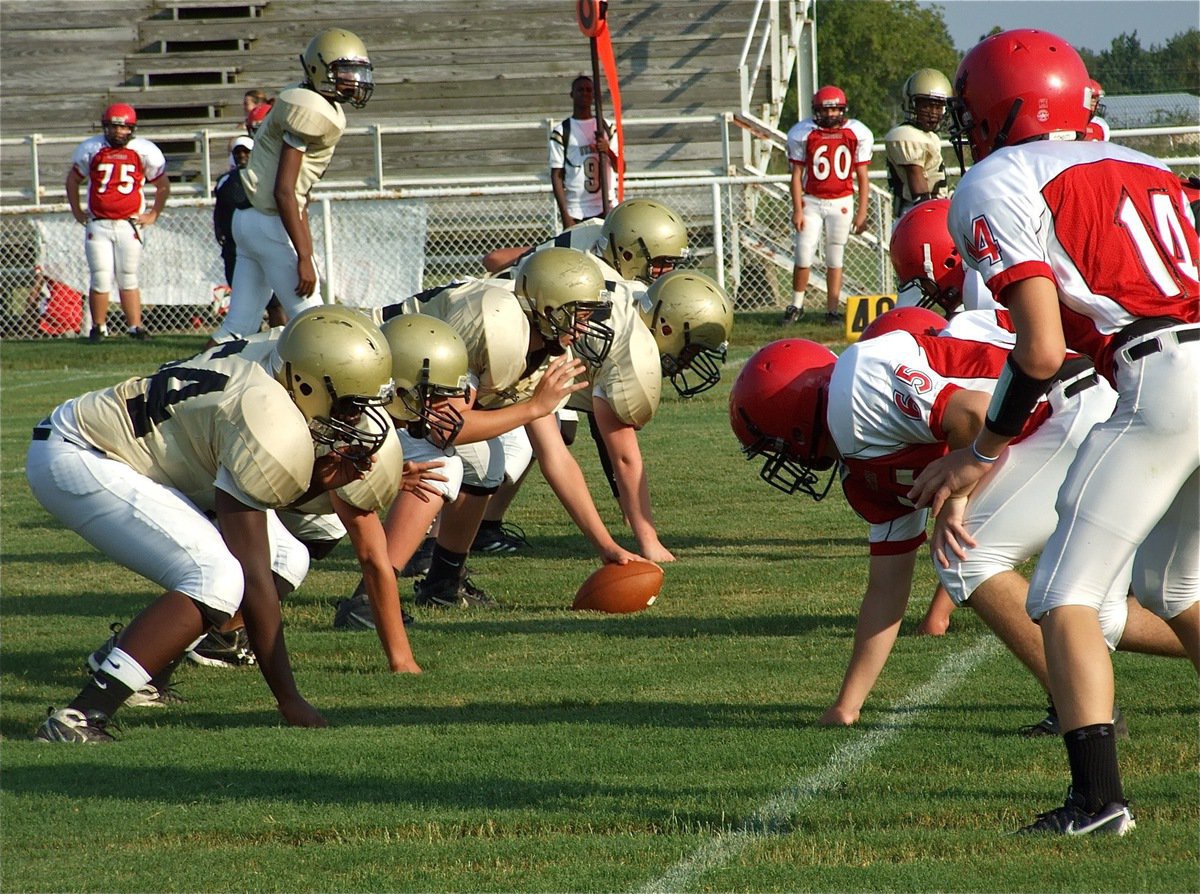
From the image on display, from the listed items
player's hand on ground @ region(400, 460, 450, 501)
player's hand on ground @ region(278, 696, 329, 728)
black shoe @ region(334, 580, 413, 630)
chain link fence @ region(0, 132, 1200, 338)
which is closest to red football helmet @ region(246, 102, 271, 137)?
chain link fence @ region(0, 132, 1200, 338)

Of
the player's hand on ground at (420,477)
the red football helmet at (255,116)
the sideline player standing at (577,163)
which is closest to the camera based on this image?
the player's hand on ground at (420,477)

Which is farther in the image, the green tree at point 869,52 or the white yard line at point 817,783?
the green tree at point 869,52

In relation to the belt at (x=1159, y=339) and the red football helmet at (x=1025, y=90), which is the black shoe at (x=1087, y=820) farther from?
the red football helmet at (x=1025, y=90)

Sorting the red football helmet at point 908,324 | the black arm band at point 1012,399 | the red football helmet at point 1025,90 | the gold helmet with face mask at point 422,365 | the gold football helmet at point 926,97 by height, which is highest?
the red football helmet at point 1025,90

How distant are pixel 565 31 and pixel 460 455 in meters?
16.2

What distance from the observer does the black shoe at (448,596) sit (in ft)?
22.6

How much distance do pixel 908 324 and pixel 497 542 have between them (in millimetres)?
3813

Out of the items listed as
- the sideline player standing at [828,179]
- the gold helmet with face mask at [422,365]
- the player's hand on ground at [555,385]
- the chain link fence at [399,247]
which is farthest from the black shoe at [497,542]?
the chain link fence at [399,247]

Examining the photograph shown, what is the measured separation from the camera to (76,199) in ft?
51.6

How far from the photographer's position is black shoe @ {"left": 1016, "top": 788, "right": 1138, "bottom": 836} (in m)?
3.58

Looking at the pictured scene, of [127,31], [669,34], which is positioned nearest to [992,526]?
[669,34]

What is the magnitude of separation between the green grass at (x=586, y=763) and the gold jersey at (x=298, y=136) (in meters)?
3.23

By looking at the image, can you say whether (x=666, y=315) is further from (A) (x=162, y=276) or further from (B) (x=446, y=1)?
(B) (x=446, y=1)

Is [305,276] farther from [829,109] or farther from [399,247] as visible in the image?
[829,109]
